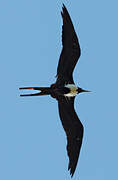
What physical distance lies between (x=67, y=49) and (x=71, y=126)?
3.83 meters

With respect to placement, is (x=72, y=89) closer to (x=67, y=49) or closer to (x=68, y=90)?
(x=68, y=90)

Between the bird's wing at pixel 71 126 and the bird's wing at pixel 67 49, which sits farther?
the bird's wing at pixel 71 126

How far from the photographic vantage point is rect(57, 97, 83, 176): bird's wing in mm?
26500

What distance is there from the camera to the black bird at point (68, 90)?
2555 cm

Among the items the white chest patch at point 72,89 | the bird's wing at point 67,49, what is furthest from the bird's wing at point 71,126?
the bird's wing at point 67,49

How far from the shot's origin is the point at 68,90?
26359 mm

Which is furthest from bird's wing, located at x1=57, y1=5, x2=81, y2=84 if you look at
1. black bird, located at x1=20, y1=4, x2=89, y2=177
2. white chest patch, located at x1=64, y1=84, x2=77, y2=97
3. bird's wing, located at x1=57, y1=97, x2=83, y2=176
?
bird's wing, located at x1=57, y1=97, x2=83, y2=176

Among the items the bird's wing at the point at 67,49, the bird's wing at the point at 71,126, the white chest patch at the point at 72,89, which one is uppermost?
the bird's wing at the point at 67,49

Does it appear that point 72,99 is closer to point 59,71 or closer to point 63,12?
point 59,71

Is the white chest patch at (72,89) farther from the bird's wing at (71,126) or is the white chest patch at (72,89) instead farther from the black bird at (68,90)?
the bird's wing at (71,126)

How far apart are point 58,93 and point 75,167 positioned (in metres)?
3.64

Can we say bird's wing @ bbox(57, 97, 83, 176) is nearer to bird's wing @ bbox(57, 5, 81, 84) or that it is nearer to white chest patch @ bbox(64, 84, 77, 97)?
white chest patch @ bbox(64, 84, 77, 97)

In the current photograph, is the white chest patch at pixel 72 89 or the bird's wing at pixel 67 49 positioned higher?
the bird's wing at pixel 67 49

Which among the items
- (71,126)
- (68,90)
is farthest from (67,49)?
(71,126)
